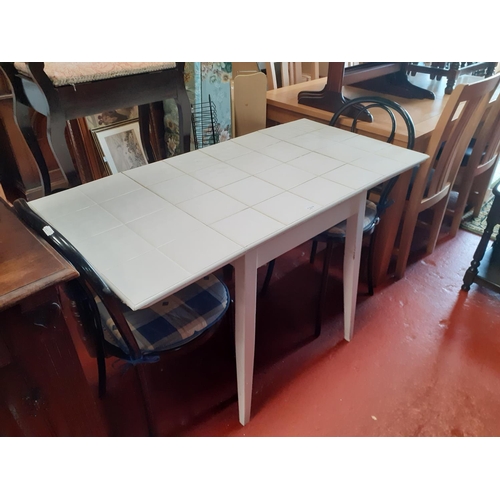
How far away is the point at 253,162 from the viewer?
1.39m

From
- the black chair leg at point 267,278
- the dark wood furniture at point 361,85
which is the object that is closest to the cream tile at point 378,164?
the dark wood furniture at point 361,85

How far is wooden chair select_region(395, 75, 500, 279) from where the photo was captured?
1.56m

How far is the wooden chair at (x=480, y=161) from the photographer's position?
6.73 ft

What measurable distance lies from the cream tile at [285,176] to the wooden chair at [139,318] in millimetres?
369

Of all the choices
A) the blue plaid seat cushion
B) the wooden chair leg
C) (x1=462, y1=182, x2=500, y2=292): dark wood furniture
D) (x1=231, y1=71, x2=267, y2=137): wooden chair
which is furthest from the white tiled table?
the wooden chair leg

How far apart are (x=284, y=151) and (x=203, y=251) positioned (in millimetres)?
701

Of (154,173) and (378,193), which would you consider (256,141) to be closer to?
(154,173)

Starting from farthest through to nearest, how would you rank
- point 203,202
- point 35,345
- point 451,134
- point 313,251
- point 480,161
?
1. point 480,161
2. point 313,251
3. point 451,134
4. point 203,202
5. point 35,345

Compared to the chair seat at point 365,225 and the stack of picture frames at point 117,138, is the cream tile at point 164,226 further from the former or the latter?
the stack of picture frames at point 117,138

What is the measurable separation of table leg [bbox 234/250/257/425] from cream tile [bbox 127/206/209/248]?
16cm

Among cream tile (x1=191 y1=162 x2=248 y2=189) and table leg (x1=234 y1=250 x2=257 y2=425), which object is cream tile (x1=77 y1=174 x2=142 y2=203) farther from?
table leg (x1=234 y1=250 x2=257 y2=425)

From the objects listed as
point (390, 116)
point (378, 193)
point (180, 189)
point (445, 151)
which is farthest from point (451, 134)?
point (180, 189)

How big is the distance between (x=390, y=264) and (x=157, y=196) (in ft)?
4.71

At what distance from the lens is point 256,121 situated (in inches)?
81.7
